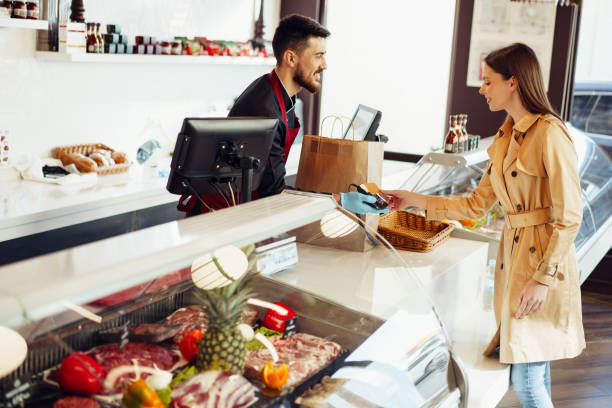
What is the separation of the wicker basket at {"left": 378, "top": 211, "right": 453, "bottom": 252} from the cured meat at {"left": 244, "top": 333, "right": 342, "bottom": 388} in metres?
1.15

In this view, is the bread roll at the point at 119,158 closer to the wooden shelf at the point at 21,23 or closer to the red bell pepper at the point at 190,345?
the wooden shelf at the point at 21,23

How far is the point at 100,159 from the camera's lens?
13.8 ft

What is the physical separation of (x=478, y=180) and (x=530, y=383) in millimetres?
1832

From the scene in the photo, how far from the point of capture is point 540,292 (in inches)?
86.5

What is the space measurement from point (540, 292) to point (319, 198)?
91cm

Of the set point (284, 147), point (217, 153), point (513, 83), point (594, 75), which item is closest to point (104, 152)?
point (284, 147)

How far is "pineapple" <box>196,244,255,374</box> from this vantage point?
55.6 inches

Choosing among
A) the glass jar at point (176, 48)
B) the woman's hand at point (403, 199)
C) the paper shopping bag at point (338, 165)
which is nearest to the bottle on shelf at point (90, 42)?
the glass jar at point (176, 48)

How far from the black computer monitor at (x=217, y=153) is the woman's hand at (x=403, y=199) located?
574 millimetres

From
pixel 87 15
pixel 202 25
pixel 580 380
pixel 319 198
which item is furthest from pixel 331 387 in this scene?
pixel 202 25

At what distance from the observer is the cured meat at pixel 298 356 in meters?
1.45

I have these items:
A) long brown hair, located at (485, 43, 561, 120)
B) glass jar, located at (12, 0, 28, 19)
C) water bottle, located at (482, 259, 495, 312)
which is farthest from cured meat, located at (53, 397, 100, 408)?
glass jar, located at (12, 0, 28, 19)

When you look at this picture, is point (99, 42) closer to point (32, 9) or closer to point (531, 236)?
point (32, 9)

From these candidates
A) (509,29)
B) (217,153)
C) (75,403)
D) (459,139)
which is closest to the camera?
(75,403)
